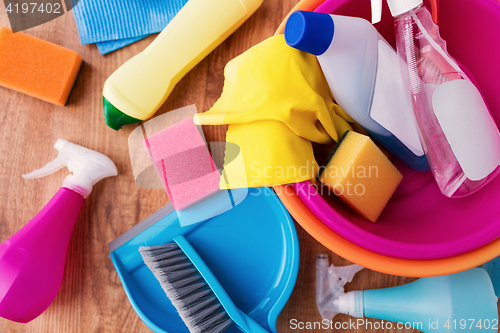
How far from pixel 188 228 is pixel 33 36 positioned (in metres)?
0.38

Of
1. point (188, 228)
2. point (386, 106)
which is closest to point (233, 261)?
point (188, 228)

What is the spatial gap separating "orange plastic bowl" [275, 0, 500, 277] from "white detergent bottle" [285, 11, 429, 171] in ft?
0.42

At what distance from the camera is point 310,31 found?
29 cm

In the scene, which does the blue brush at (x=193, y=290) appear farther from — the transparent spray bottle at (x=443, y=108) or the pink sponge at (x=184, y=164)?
the transparent spray bottle at (x=443, y=108)

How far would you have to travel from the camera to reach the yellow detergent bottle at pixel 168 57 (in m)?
0.44

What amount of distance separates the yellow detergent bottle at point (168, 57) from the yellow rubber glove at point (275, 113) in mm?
101

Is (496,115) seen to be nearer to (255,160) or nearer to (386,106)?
(386,106)

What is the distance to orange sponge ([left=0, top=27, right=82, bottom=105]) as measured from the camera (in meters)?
0.47

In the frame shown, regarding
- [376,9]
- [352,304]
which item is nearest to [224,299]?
[352,304]

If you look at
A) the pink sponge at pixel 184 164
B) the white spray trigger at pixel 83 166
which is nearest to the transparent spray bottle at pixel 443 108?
the pink sponge at pixel 184 164

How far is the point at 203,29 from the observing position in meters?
0.44

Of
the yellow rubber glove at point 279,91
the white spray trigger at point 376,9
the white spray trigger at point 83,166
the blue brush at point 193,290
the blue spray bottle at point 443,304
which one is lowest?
the blue brush at point 193,290

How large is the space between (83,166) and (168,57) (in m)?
0.20

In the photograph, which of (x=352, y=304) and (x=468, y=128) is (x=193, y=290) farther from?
(x=468, y=128)
